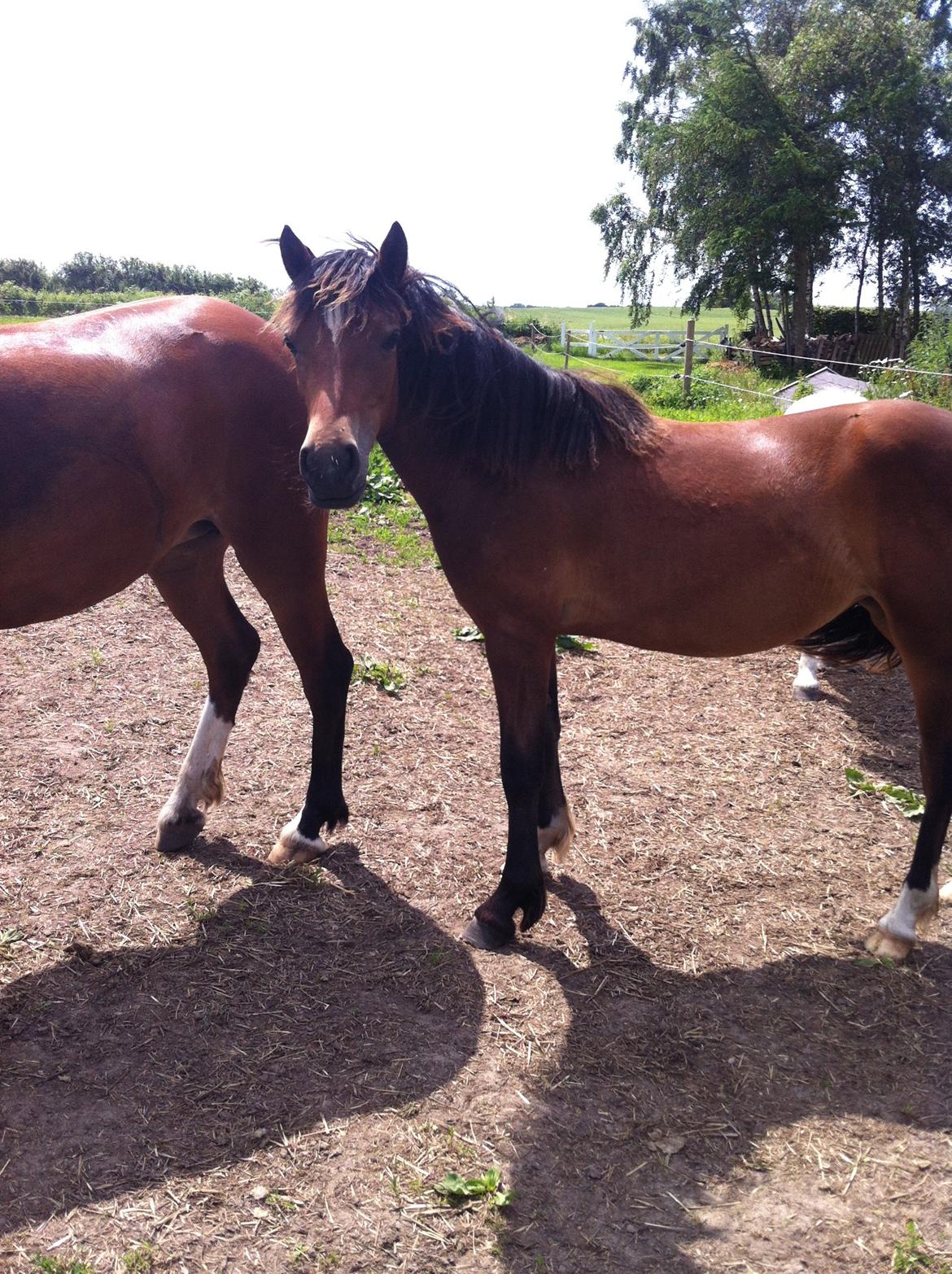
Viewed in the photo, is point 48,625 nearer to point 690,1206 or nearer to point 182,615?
point 182,615

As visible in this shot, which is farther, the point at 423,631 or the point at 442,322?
the point at 423,631

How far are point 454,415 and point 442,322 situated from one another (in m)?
0.31

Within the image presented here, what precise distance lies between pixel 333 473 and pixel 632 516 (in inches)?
41.9

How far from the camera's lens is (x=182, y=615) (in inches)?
155

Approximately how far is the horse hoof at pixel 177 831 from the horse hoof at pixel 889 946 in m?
2.75

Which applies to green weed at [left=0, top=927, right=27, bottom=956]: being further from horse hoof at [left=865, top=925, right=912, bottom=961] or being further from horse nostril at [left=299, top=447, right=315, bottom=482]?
horse hoof at [left=865, top=925, right=912, bottom=961]

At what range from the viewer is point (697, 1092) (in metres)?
2.66

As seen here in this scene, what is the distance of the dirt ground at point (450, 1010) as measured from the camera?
88.0 inches

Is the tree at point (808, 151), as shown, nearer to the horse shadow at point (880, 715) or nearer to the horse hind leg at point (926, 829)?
the horse shadow at point (880, 715)

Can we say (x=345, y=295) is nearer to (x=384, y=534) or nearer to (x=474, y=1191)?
(x=474, y=1191)

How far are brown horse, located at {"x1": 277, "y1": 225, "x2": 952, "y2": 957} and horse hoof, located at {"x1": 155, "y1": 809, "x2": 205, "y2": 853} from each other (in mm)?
1485

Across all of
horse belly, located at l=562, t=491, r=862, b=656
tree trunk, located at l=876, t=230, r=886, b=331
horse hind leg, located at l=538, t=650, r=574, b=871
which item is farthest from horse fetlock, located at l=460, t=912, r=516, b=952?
tree trunk, located at l=876, t=230, r=886, b=331

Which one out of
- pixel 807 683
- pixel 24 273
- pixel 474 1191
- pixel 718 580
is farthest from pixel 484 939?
pixel 24 273

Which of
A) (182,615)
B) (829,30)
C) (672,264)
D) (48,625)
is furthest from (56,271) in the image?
(182,615)
